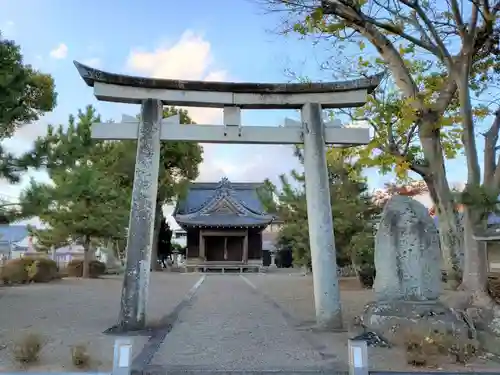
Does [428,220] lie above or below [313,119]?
below

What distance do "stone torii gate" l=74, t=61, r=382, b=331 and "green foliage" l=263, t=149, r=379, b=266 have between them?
6.51 metres

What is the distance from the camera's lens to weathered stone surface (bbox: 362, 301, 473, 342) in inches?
272

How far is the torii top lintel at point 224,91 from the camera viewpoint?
8.83m

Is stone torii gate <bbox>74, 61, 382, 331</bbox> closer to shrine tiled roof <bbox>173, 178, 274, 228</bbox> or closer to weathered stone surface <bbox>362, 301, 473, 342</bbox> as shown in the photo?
weathered stone surface <bbox>362, 301, 473, 342</bbox>

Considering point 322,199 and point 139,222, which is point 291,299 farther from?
point 139,222

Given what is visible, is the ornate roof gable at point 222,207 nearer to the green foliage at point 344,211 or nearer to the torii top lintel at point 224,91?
the green foliage at point 344,211

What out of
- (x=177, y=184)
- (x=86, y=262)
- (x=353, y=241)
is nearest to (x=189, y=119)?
(x=177, y=184)

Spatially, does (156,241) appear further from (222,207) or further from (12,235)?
(12,235)

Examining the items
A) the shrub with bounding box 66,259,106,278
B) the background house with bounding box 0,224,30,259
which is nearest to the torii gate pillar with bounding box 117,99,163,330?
the shrub with bounding box 66,259,106,278

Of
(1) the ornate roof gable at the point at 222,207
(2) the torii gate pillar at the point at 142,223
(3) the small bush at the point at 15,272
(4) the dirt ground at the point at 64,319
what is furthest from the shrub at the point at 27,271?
(1) the ornate roof gable at the point at 222,207

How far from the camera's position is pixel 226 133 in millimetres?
9125

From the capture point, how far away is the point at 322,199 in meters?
8.92

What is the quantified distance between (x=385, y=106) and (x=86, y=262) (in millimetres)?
16927

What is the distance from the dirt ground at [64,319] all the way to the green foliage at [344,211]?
18.9ft
